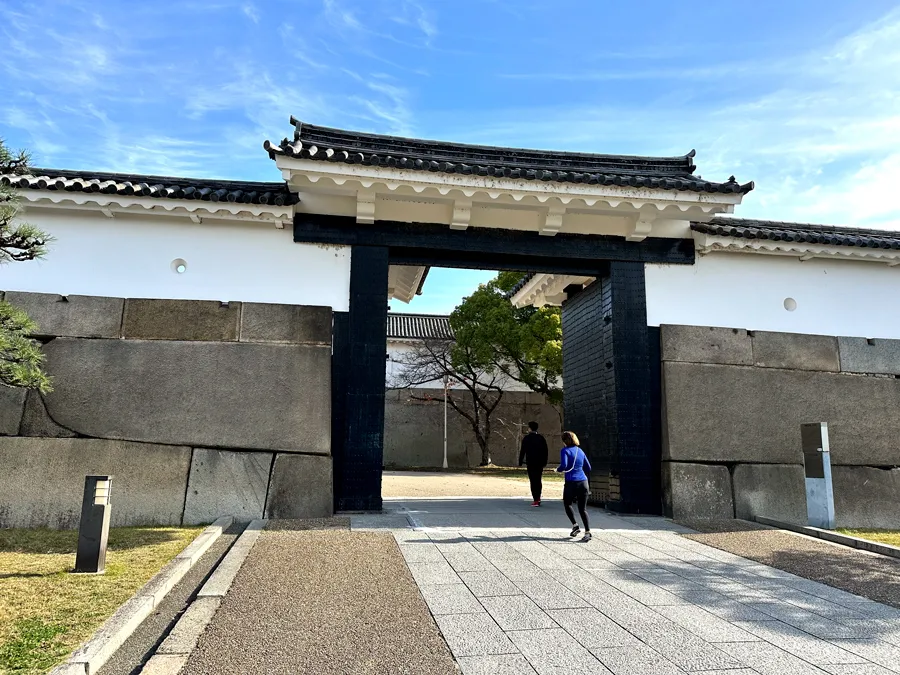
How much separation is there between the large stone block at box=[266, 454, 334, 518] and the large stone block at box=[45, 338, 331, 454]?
0.17m

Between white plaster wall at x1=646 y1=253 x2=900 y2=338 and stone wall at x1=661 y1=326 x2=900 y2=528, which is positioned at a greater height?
white plaster wall at x1=646 y1=253 x2=900 y2=338

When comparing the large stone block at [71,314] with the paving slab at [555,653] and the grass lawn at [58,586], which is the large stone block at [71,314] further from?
the paving slab at [555,653]

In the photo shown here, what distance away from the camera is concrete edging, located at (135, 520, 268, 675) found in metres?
3.10

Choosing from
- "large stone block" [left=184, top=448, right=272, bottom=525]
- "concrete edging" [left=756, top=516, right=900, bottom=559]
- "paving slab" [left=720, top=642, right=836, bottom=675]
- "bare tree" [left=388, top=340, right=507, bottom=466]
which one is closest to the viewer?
"paving slab" [left=720, top=642, right=836, bottom=675]

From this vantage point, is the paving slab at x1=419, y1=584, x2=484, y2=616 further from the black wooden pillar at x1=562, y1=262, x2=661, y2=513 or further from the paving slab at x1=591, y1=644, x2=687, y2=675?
the black wooden pillar at x1=562, y1=262, x2=661, y2=513

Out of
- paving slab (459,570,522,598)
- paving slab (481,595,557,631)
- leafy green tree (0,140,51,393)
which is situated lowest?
paving slab (481,595,557,631)

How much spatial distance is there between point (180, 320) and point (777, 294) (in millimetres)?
8925

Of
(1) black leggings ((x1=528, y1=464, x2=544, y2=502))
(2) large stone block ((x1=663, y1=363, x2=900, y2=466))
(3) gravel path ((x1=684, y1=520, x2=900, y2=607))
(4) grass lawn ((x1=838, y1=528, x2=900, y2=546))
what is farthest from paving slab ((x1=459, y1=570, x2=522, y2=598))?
(4) grass lawn ((x1=838, y1=528, x2=900, y2=546))

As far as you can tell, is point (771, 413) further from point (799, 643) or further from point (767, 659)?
point (767, 659)

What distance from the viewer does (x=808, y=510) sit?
317 inches

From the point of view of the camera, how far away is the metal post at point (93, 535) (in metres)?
4.89

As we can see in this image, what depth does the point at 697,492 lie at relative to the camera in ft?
26.9

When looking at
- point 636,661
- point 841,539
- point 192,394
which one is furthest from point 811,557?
point 192,394

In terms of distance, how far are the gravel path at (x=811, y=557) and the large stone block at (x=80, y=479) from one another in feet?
21.0
